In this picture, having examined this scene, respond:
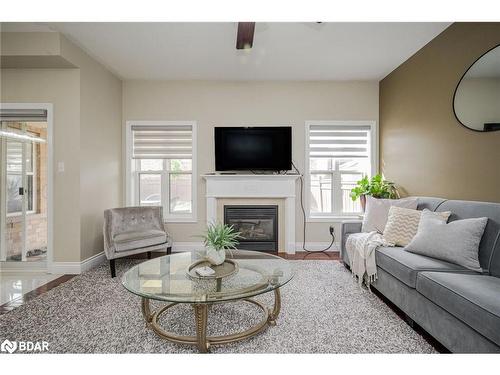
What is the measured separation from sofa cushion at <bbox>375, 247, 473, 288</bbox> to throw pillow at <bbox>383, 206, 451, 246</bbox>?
164 millimetres

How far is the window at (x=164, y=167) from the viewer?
412 centimetres

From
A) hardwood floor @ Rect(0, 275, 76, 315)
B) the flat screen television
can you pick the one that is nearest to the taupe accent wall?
the flat screen television

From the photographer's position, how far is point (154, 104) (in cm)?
409

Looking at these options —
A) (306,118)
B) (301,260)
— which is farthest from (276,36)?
(301,260)

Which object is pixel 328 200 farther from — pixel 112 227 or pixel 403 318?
pixel 112 227

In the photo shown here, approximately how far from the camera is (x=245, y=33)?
7.64 ft

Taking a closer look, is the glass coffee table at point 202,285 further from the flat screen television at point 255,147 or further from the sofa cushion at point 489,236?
the flat screen television at point 255,147

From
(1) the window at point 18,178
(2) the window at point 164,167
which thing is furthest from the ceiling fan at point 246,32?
(1) the window at point 18,178

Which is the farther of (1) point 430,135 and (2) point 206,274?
(1) point 430,135

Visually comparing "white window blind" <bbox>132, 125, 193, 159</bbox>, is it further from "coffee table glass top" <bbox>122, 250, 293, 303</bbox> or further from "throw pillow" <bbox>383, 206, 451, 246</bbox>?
"throw pillow" <bbox>383, 206, 451, 246</bbox>

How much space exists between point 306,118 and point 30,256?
14.3 feet

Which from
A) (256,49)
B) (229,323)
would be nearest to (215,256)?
(229,323)

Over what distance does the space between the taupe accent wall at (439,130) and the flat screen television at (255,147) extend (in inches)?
60.0
